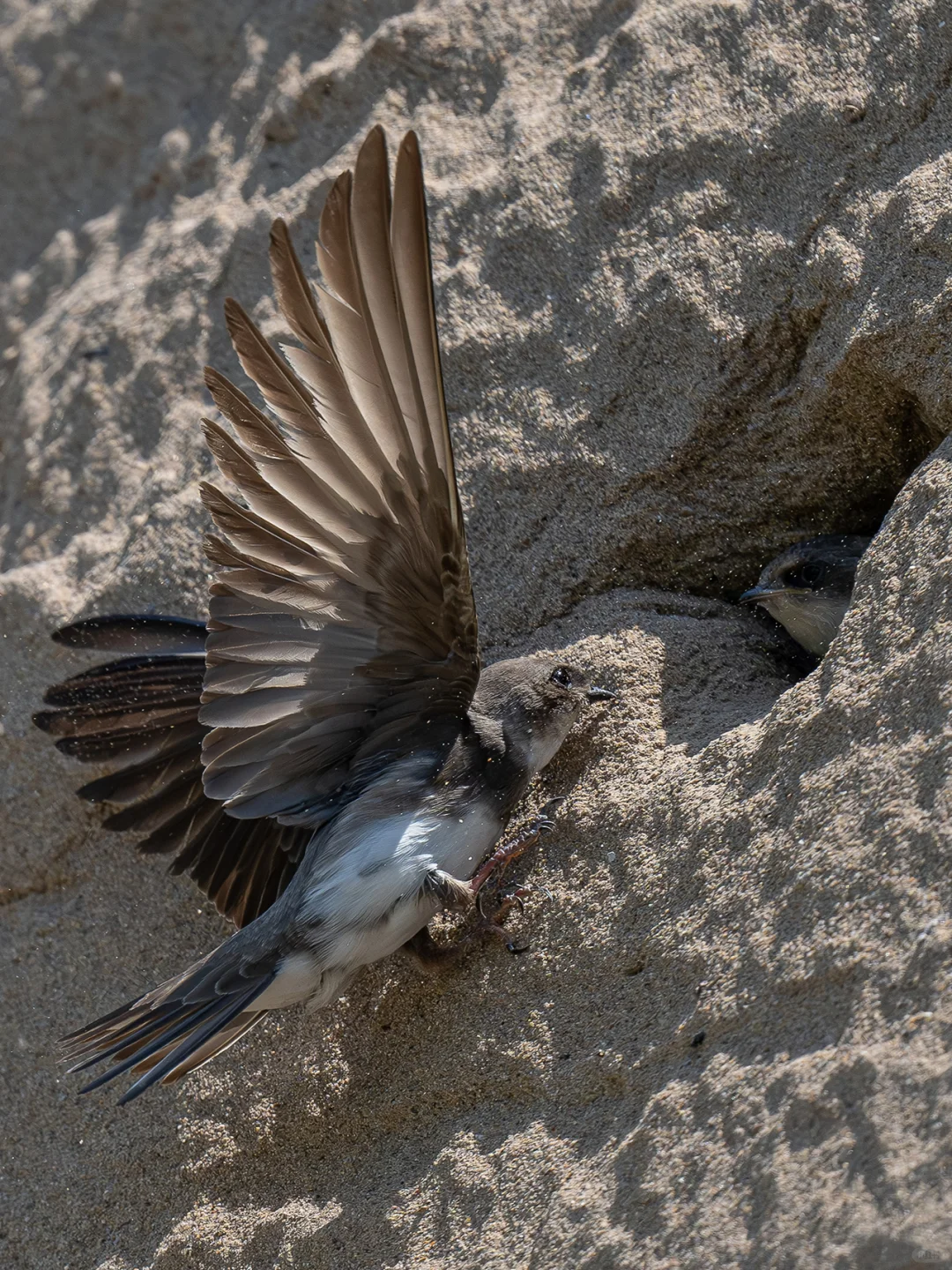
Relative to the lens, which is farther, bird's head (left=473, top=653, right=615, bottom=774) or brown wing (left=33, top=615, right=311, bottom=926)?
brown wing (left=33, top=615, right=311, bottom=926)

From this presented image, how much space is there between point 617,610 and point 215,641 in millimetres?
1016

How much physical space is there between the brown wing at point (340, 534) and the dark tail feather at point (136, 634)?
53 centimetres

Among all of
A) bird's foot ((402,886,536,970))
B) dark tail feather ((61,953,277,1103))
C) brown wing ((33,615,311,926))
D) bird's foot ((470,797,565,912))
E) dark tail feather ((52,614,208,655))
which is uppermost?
dark tail feather ((52,614,208,655))

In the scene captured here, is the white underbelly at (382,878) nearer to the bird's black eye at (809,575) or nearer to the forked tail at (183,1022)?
the forked tail at (183,1022)

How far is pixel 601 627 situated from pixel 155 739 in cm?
115

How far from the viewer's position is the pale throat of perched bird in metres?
3.08

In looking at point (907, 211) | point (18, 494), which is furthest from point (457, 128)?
point (18, 494)

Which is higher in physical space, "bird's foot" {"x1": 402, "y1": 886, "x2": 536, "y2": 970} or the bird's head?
the bird's head

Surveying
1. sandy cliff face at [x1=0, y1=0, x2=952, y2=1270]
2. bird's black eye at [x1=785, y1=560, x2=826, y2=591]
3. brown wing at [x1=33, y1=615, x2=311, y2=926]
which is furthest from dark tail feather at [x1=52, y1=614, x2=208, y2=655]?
bird's black eye at [x1=785, y1=560, x2=826, y2=591]

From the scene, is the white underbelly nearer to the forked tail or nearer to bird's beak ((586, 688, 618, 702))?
the forked tail

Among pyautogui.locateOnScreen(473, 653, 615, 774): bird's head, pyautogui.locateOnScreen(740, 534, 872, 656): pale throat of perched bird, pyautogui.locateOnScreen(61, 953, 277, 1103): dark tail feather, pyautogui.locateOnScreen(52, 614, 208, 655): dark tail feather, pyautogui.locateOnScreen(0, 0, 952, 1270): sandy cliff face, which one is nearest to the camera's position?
pyautogui.locateOnScreen(0, 0, 952, 1270): sandy cliff face

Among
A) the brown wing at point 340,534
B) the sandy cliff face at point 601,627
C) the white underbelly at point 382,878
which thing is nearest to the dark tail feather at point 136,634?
the sandy cliff face at point 601,627

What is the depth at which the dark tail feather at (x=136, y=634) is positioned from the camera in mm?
3213

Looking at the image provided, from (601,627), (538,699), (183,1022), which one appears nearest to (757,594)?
(601,627)
